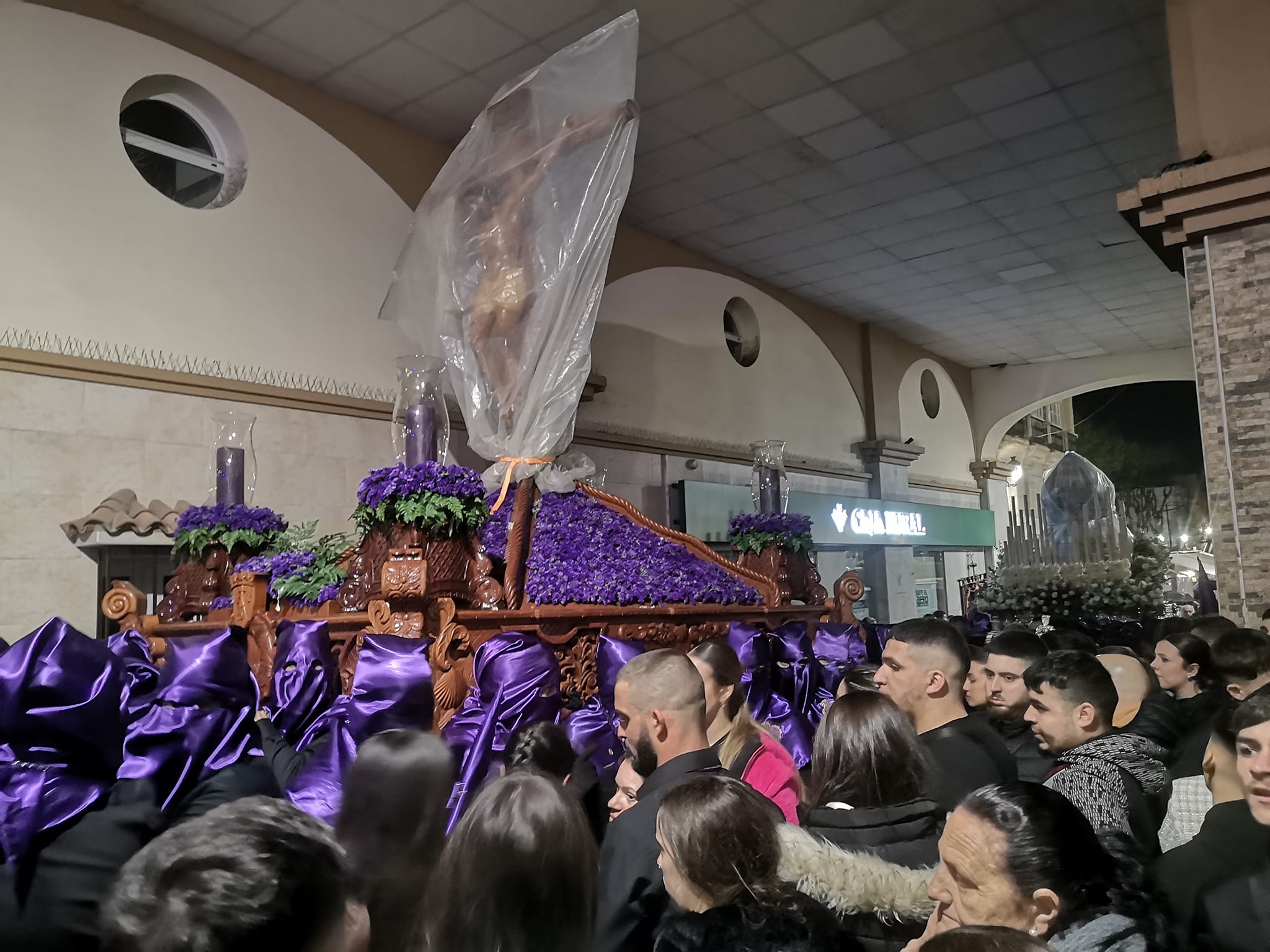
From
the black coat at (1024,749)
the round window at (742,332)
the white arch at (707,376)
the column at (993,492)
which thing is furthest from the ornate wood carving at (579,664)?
the column at (993,492)

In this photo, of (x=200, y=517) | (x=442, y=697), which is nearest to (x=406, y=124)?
(x=200, y=517)

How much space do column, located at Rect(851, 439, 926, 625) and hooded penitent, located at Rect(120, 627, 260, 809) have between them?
10.5 metres

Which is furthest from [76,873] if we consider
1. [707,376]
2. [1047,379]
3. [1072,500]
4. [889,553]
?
[1047,379]

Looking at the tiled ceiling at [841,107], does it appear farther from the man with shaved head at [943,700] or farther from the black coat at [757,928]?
the black coat at [757,928]

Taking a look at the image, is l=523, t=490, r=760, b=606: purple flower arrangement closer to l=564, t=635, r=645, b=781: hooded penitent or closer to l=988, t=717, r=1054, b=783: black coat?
l=564, t=635, r=645, b=781: hooded penitent

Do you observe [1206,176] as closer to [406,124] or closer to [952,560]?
[406,124]

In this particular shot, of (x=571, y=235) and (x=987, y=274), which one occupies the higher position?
(x=987, y=274)

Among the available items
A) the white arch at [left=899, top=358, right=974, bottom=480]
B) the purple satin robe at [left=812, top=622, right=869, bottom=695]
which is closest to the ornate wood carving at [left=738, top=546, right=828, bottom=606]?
the purple satin robe at [left=812, top=622, right=869, bottom=695]

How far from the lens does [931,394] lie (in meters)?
14.2

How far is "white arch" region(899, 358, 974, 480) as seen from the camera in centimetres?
1338

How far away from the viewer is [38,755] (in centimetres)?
144

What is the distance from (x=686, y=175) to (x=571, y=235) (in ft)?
14.0

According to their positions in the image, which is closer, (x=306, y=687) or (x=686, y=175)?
(x=306, y=687)

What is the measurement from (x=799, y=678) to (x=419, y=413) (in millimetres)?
2025
